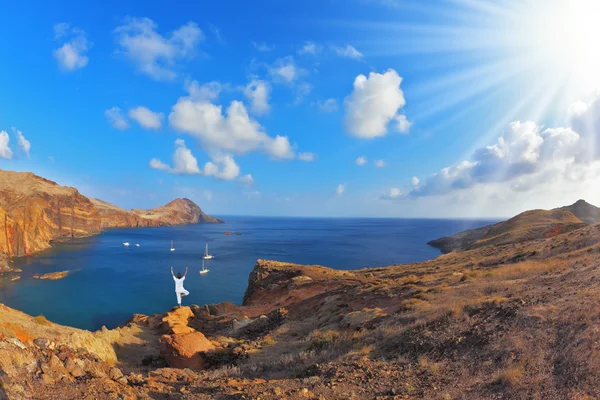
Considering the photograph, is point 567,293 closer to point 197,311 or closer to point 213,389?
point 213,389

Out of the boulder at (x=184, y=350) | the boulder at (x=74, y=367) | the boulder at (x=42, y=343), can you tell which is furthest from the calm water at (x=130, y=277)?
the boulder at (x=74, y=367)

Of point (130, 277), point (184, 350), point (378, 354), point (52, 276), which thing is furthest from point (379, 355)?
point (52, 276)

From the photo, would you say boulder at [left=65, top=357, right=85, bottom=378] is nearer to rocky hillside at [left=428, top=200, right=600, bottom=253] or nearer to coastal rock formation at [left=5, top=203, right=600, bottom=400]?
coastal rock formation at [left=5, top=203, right=600, bottom=400]

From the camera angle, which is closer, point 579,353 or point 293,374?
point 579,353

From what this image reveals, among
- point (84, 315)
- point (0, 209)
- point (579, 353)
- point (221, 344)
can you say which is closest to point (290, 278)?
point (221, 344)

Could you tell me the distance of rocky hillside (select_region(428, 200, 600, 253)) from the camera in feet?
166

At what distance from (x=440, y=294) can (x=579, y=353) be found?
9.34m

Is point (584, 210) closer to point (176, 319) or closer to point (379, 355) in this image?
point (379, 355)

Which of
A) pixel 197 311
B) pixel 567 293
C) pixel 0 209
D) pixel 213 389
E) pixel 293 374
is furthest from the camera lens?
pixel 0 209

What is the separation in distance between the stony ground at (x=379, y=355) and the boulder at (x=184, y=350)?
0.14 ft

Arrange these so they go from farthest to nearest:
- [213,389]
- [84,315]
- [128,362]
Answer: [84,315], [128,362], [213,389]

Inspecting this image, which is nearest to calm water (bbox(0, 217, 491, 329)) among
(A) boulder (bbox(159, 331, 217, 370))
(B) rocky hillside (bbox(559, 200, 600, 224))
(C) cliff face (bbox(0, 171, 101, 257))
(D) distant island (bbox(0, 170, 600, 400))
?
(C) cliff face (bbox(0, 171, 101, 257))

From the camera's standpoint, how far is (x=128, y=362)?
14.2 m

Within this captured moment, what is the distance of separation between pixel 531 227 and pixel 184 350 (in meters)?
73.2
